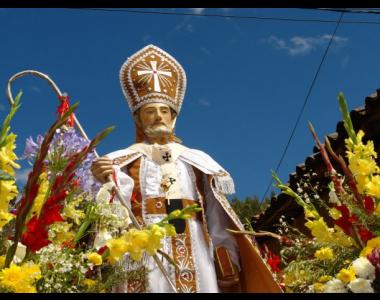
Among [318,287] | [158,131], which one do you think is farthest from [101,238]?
[158,131]

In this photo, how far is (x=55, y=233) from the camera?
2.04 m

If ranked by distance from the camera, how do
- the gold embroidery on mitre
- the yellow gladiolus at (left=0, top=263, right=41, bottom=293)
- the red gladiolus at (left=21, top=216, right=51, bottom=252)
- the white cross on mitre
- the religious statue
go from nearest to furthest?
the yellow gladiolus at (left=0, top=263, right=41, bottom=293) → the red gladiolus at (left=21, top=216, right=51, bottom=252) → the religious statue → the gold embroidery on mitre → the white cross on mitre

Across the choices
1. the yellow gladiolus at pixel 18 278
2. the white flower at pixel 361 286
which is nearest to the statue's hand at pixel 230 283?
the white flower at pixel 361 286

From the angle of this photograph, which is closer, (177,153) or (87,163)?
(87,163)

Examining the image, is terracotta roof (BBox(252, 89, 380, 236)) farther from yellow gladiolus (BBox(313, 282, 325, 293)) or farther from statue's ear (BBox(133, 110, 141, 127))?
yellow gladiolus (BBox(313, 282, 325, 293))

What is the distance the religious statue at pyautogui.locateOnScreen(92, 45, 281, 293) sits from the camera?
3.21 m

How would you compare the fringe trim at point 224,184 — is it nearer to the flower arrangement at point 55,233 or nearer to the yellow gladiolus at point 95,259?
the flower arrangement at point 55,233

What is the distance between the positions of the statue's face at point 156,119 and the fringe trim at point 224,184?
432 millimetres

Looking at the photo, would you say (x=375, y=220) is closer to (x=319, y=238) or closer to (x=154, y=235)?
(x=319, y=238)

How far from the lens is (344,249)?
2.08 metres

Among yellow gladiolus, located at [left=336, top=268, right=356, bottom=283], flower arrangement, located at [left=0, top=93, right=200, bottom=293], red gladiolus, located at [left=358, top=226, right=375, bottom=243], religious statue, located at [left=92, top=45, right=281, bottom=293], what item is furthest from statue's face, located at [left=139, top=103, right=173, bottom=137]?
yellow gladiolus, located at [left=336, top=268, right=356, bottom=283]

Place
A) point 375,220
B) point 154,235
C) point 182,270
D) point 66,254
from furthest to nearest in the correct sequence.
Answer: point 182,270, point 375,220, point 66,254, point 154,235

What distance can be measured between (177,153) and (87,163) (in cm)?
101
